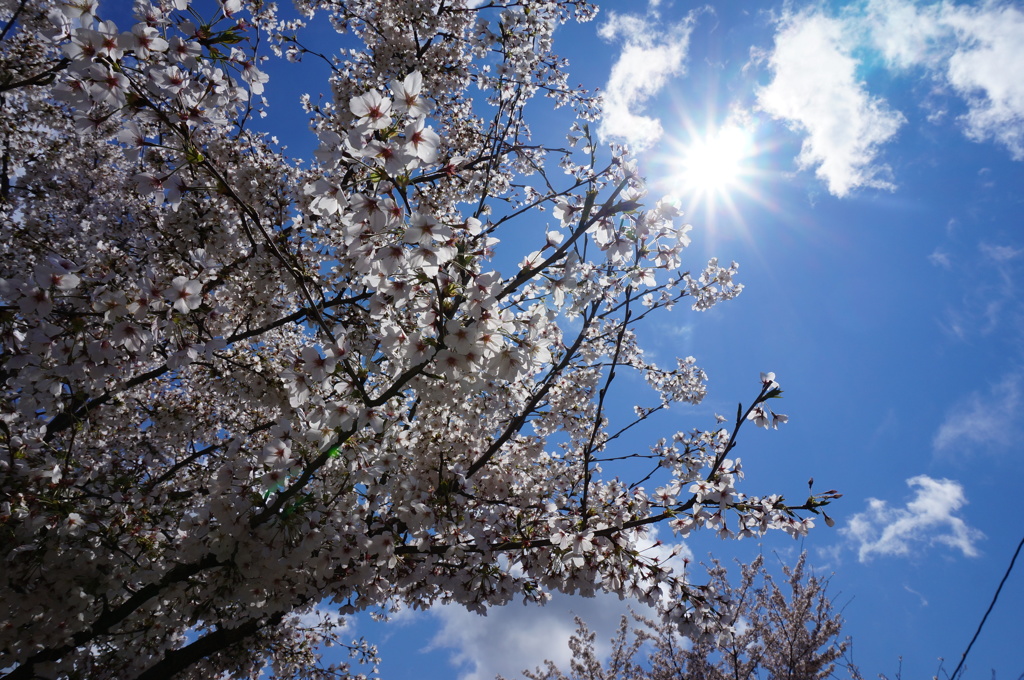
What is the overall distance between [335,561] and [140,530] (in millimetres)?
1692

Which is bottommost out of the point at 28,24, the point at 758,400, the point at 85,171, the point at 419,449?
the point at 758,400

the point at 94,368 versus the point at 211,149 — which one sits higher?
the point at 211,149

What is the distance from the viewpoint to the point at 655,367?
919cm

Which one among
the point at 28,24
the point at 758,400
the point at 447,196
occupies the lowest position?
the point at 758,400

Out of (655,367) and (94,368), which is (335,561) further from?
(655,367)

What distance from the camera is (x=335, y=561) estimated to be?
149 inches

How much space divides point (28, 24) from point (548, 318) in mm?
8418

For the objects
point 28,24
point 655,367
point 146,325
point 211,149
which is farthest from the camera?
point 655,367

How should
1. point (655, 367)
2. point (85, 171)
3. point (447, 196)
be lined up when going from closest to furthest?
point (447, 196) → point (655, 367) → point (85, 171)

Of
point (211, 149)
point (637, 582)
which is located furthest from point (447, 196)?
point (637, 582)

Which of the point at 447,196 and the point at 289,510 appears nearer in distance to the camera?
the point at 289,510

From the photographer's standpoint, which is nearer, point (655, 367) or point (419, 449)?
point (419, 449)

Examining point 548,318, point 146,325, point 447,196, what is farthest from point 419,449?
point 447,196

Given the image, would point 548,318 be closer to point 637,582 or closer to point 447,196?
point 637,582
